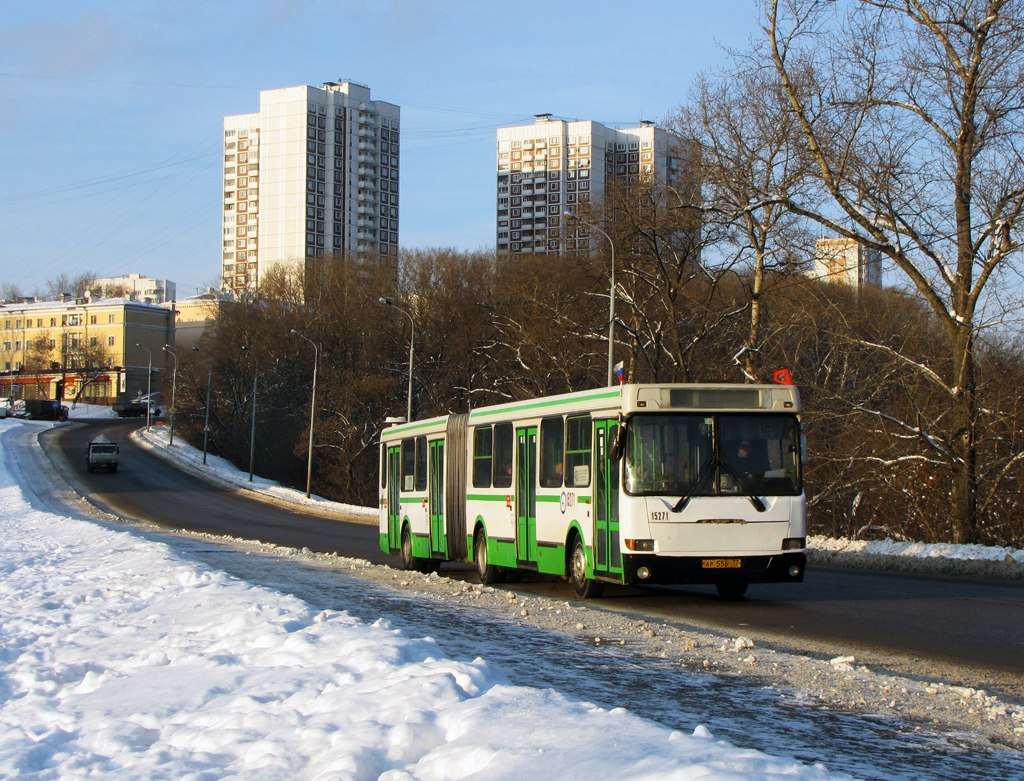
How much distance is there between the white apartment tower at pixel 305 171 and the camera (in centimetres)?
16838

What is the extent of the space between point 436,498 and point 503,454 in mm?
3396

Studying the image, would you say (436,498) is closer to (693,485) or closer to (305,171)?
(693,485)

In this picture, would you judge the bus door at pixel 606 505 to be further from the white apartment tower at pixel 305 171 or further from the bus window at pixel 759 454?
the white apartment tower at pixel 305 171

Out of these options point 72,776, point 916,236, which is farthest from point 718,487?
point 916,236

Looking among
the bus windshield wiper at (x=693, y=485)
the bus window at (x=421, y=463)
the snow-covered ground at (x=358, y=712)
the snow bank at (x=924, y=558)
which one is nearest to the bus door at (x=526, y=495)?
the bus windshield wiper at (x=693, y=485)

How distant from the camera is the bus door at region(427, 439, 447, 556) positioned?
21891 millimetres

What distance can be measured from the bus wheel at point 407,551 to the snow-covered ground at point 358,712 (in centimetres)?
1108

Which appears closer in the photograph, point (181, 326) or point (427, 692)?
point (427, 692)

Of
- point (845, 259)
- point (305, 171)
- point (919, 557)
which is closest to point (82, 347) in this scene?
point (305, 171)

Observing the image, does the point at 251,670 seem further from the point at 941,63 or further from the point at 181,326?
the point at 181,326

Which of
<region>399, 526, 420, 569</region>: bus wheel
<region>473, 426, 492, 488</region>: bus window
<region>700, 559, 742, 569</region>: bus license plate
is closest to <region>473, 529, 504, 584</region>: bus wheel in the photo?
<region>473, 426, 492, 488</region>: bus window

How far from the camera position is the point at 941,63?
24.6 m

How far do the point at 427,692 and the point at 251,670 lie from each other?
2.14 metres

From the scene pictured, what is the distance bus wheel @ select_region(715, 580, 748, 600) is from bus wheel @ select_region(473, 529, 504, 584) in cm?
421
